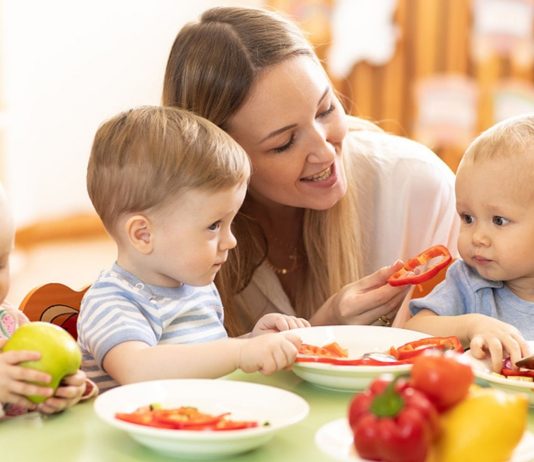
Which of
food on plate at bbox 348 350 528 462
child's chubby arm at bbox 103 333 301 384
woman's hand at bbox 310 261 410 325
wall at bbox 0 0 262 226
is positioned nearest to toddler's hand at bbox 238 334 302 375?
child's chubby arm at bbox 103 333 301 384

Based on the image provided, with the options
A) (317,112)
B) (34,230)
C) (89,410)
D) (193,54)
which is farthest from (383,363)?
(34,230)

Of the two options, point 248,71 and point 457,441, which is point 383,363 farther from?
point 248,71

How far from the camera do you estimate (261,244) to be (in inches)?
84.7

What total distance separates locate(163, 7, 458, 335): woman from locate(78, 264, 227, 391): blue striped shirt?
0.35 metres

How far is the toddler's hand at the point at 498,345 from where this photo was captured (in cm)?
128

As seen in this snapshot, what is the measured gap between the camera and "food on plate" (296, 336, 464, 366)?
124cm

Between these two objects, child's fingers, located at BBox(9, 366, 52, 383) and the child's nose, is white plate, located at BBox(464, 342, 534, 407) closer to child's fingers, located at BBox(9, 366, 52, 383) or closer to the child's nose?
the child's nose

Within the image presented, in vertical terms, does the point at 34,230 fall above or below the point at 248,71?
below

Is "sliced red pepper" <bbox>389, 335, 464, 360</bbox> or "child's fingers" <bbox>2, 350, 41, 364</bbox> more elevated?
"child's fingers" <bbox>2, 350, 41, 364</bbox>

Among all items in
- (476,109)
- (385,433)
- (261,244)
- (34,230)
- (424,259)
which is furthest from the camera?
(34,230)

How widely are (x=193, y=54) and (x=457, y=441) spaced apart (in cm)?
122

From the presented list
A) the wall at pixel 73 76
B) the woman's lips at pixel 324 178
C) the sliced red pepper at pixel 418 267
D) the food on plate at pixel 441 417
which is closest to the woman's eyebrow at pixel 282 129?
the woman's lips at pixel 324 178

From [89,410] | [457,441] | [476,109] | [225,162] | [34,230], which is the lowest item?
[34,230]

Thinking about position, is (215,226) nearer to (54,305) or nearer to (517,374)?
(54,305)
